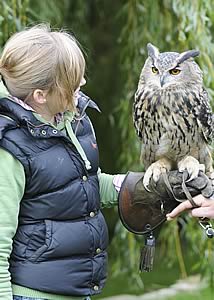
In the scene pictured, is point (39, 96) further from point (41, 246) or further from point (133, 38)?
point (133, 38)

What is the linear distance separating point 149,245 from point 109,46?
3631 millimetres

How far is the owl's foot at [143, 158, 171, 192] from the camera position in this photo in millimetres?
2270

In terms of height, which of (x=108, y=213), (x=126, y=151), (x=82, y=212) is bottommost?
(x=108, y=213)

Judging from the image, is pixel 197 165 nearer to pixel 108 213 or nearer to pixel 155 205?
pixel 155 205

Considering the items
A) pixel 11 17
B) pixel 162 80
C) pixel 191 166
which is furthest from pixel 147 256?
pixel 11 17

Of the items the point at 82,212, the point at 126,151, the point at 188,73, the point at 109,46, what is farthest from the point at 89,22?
the point at 82,212

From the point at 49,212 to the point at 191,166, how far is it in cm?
48

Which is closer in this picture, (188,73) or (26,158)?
(26,158)

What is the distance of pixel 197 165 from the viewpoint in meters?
2.30

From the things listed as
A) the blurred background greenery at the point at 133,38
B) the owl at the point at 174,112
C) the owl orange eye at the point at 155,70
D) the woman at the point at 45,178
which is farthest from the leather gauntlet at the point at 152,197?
the blurred background greenery at the point at 133,38

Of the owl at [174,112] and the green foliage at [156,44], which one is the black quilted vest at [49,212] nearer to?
the owl at [174,112]

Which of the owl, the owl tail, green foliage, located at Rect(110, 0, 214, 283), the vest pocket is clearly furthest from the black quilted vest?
green foliage, located at Rect(110, 0, 214, 283)

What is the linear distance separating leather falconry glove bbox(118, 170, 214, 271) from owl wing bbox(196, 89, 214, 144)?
228mm

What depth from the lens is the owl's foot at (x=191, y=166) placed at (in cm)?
220
